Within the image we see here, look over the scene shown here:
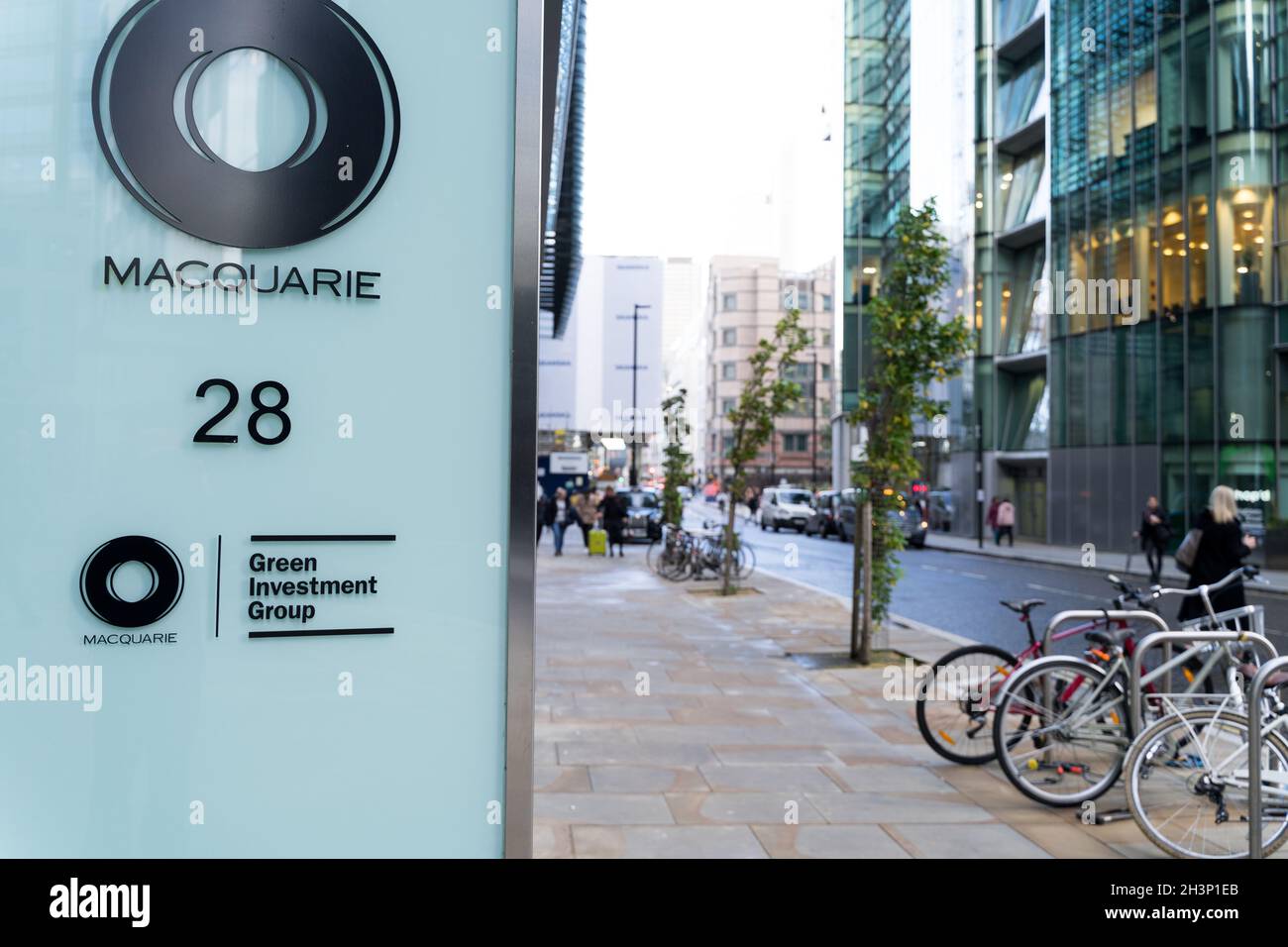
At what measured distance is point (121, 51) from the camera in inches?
99.3

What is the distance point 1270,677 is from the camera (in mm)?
5418

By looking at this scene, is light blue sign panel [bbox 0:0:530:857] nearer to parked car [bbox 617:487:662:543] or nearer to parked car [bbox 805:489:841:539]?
parked car [bbox 617:487:662:543]

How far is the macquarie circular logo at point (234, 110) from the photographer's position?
2525mm

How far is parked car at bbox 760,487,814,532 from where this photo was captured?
44.9 m

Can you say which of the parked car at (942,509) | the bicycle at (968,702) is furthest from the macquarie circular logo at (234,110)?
the parked car at (942,509)

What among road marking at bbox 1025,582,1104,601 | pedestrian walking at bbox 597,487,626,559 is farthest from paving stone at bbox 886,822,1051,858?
pedestrian walking at bbox 597,487,626,559

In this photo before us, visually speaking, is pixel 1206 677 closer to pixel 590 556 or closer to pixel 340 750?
pixel 340 750

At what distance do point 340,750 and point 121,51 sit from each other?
1670mm

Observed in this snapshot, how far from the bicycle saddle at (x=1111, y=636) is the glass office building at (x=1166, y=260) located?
69.3ft

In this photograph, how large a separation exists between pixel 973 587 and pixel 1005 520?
14048 mm

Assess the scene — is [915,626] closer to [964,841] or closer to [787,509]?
[964,841]

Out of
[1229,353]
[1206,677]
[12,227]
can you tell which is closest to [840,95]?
[1229,353]

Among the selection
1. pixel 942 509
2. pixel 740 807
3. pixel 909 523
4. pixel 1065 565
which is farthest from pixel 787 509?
pixel 740 807

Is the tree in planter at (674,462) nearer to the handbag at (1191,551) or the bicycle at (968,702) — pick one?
the handbag at (1191,551)
